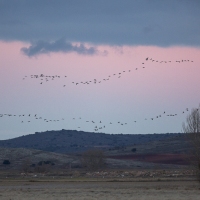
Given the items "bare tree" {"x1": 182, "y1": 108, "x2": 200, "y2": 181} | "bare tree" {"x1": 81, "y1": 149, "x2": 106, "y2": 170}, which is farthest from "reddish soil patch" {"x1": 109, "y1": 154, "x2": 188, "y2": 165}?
"bare tree" {"x1": 182, "y1": 108, "x2": 200, "y2": 181}

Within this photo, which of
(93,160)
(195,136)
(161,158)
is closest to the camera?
(195,136)

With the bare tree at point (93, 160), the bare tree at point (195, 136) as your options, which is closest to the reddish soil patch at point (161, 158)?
the bare tree at point (93, 160)

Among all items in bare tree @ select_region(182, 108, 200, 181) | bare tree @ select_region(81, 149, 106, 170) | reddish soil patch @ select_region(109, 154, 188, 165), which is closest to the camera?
bare tree @ select_region(182, 108, 200, 181)

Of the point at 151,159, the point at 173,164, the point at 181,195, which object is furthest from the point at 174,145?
the point at 181,195

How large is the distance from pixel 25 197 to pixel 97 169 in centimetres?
5821

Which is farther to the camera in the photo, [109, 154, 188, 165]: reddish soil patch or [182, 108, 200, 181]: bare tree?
[109, 154, 188, 165]: reddish soil patch

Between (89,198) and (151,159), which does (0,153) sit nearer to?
(151,159)

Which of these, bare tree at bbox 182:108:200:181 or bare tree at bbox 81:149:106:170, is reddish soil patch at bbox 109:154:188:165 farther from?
bare tree at bbox 182:108:200:181

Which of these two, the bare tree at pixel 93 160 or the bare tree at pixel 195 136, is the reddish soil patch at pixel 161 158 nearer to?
the bare tree at pixel 93 160

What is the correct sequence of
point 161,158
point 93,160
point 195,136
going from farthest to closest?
point 161,158
point 93,160
point 195,136

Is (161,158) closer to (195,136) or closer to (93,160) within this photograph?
(93,160)

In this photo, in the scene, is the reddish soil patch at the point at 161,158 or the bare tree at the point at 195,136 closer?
the bare tree at the point at 195,136

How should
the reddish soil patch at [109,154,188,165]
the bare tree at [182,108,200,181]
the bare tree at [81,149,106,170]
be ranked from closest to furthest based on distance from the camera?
the bare tree at [182,108,200,181], the bare tree at [81,149,106,170], the reddish soil patch at [109,154,188,165]

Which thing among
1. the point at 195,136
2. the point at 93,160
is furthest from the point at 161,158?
the point at 195,136
